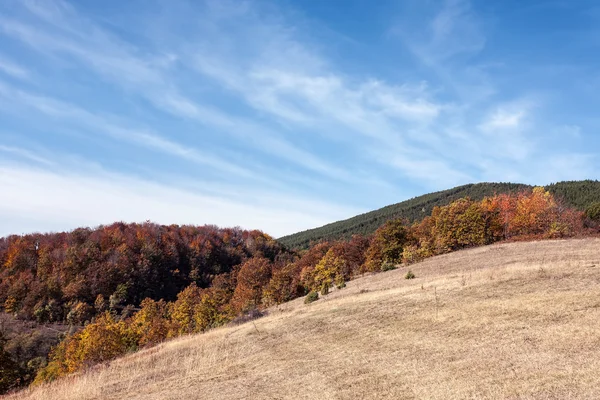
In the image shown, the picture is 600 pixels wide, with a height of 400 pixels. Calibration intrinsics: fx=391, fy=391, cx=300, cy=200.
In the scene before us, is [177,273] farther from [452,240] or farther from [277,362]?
[277,362]

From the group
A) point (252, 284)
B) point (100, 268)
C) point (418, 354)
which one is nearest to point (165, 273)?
point (100, 268)

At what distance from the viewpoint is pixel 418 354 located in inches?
550

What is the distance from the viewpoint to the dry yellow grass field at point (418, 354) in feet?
33.7

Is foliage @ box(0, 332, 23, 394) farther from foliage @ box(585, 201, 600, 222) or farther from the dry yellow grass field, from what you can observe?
foliage @ box(585, 201, 600, 222)

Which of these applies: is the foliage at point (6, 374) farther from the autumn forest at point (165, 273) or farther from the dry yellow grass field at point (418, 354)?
the dry yellow grass field at point (418, 354)

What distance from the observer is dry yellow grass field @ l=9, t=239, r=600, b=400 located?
10.3 metres

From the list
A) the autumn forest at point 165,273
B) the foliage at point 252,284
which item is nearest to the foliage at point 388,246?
the autumn forest at point 165,273

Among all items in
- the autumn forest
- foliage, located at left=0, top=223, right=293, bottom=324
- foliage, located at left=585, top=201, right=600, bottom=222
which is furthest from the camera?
foliage, located at left=0, top=223, right=293, bottom=324

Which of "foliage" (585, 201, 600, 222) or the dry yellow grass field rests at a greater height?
"foliage" (585, 201, 600, 222)

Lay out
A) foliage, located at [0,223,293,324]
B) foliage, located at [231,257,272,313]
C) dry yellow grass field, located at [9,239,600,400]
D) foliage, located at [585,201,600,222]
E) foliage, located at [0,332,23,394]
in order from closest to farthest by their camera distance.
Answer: dry yellow grass field, located at [9,239,600,400], foliage, located at [0,332,23,394], foliage, located at [231,257,272,313], foliage, located at [585,201,600,222], foliage, located at [0,223,293,324]

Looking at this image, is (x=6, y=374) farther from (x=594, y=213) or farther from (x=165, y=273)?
(x=165, y=273)

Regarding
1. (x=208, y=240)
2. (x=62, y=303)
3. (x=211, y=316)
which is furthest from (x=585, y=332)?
(x=208, y=240)

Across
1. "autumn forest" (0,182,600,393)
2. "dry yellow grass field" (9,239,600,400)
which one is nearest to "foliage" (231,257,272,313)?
"autumn forest" (0,182,600,393)

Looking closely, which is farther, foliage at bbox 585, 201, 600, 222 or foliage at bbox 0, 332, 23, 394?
foliage at bbox 585, 201, 600, 222
